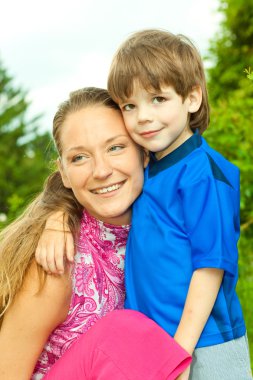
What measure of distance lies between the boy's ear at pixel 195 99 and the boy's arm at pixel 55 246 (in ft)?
2.33

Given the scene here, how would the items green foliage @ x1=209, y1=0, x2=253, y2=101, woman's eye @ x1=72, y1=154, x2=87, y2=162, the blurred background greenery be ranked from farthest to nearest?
1. green foliage @ x1=209, y1=0, x2=253, y2=101
2. the blurred background greenery
3. woman's eye @ x1=72, y1=154, x2=87, y2=162

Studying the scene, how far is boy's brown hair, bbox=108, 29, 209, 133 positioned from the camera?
8.74 ft

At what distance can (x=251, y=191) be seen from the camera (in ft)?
17.5

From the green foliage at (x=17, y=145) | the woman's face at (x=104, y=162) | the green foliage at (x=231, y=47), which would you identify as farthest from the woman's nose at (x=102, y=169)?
the green foliage at (x=17, y=145)

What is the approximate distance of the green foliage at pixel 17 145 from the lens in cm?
3186

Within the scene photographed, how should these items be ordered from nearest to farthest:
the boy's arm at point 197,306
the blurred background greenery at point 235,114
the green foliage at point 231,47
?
the boy's arm at point 197,306 < the blurred background greenery at point 235,114 < the green foliage at point 231,47

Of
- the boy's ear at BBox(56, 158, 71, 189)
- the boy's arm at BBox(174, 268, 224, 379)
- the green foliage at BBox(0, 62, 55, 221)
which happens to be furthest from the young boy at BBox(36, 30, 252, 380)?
the green foliage at BBox(0, 62, 55, 221)

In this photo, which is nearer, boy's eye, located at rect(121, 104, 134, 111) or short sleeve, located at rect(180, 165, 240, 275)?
short sleeve, located at rect(180, 165, 240, 275)

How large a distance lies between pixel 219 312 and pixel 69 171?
86 cm

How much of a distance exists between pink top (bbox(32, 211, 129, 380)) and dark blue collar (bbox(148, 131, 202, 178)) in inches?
12.5

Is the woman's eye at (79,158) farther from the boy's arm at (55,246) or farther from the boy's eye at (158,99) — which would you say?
the boy's eye at (158,99)

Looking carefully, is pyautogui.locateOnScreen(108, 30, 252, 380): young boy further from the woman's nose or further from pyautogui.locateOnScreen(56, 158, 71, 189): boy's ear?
pyautogui.locateOnScreen(56, 158, 71, 189): boy's ear

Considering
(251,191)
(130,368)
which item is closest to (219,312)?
(130,368)

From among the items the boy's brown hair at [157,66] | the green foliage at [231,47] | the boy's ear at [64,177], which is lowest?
the green foliage at [231,47]
